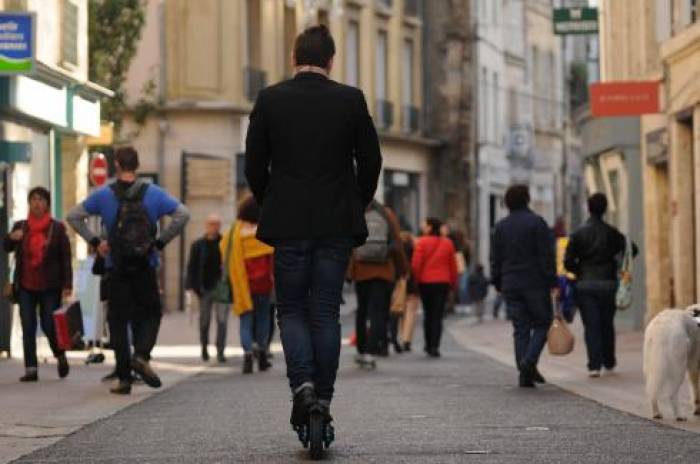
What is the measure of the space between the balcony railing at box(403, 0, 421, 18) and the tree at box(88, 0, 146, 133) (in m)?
26.7

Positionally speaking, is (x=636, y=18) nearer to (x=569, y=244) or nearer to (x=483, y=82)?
(x=569, y=244)

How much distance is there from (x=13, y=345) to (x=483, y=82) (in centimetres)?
3904

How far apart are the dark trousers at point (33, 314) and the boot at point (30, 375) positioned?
5 centimetres

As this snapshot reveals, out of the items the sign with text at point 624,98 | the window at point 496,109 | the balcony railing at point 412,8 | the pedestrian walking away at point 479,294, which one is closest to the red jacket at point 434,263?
the sign with text at point 624,98

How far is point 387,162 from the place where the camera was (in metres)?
56.0

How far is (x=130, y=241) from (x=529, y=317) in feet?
13.0

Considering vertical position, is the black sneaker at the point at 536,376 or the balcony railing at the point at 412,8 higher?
the balcony railing at the point at 412,8

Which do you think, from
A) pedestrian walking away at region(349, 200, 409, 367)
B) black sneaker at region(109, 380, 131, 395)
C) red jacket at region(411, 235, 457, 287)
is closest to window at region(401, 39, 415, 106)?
red jacket at region(411, 235, 457, 287)

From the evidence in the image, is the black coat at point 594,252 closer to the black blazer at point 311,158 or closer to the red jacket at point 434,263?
the red jacket at point 434,263

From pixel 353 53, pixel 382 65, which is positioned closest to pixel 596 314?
pixel 353 53

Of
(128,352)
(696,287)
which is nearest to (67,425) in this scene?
(128,352)

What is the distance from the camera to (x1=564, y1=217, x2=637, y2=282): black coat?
62.2 ft

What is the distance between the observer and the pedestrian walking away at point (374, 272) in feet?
68.0

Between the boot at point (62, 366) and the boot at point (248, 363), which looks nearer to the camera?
the boot at point (62, 366)
